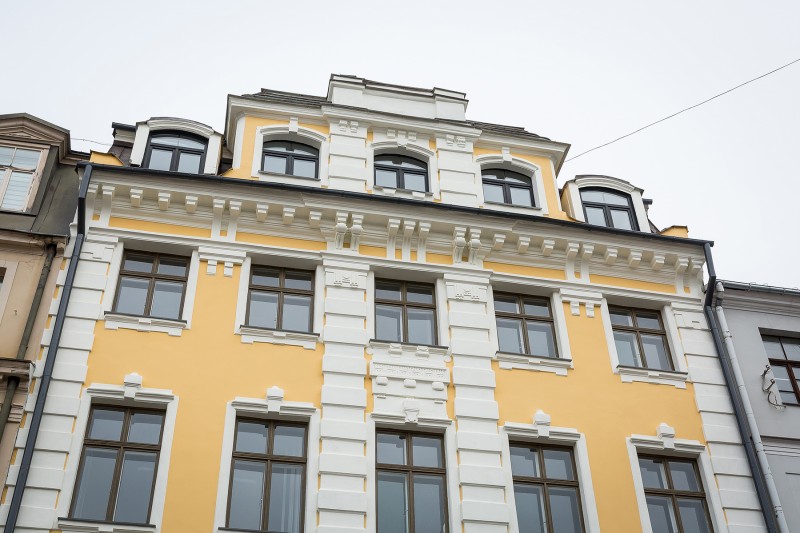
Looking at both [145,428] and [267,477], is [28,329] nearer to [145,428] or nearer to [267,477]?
[145,428]

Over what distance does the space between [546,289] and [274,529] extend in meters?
8.11

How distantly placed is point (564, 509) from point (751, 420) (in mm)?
4756

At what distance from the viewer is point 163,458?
15.8 meters

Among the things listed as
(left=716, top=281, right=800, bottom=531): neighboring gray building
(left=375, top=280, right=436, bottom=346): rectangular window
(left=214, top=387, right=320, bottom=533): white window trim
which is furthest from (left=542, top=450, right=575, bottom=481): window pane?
(left=214, top=387, right=320, bottom=533): white window trim

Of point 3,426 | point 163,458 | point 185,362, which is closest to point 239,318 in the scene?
point 185,362

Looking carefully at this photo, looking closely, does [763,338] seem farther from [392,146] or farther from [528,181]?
[392,146]

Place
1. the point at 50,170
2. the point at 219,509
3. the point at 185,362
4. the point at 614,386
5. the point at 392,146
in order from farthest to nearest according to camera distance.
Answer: the point at 392,146, the point at 50,170, the point at 614,386, the point at 185,362, the point at 219,509

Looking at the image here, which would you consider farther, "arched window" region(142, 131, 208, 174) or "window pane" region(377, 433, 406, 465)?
"arched window" region(142, 131, 208, 174)

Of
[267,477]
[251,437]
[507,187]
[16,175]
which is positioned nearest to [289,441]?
[251,437]

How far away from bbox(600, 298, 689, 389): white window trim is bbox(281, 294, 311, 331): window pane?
644cm

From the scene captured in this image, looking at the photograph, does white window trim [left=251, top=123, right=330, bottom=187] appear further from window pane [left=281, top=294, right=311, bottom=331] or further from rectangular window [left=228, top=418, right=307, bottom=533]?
rectangular window [left=228, top=418, right=307, bottom=533]

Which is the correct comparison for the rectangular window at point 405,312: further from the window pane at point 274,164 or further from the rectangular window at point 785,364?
the rectangular window at point 785,364

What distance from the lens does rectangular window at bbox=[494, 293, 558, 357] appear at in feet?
63.3

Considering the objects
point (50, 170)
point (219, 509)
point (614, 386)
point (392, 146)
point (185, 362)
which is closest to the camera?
point (219, 509)
